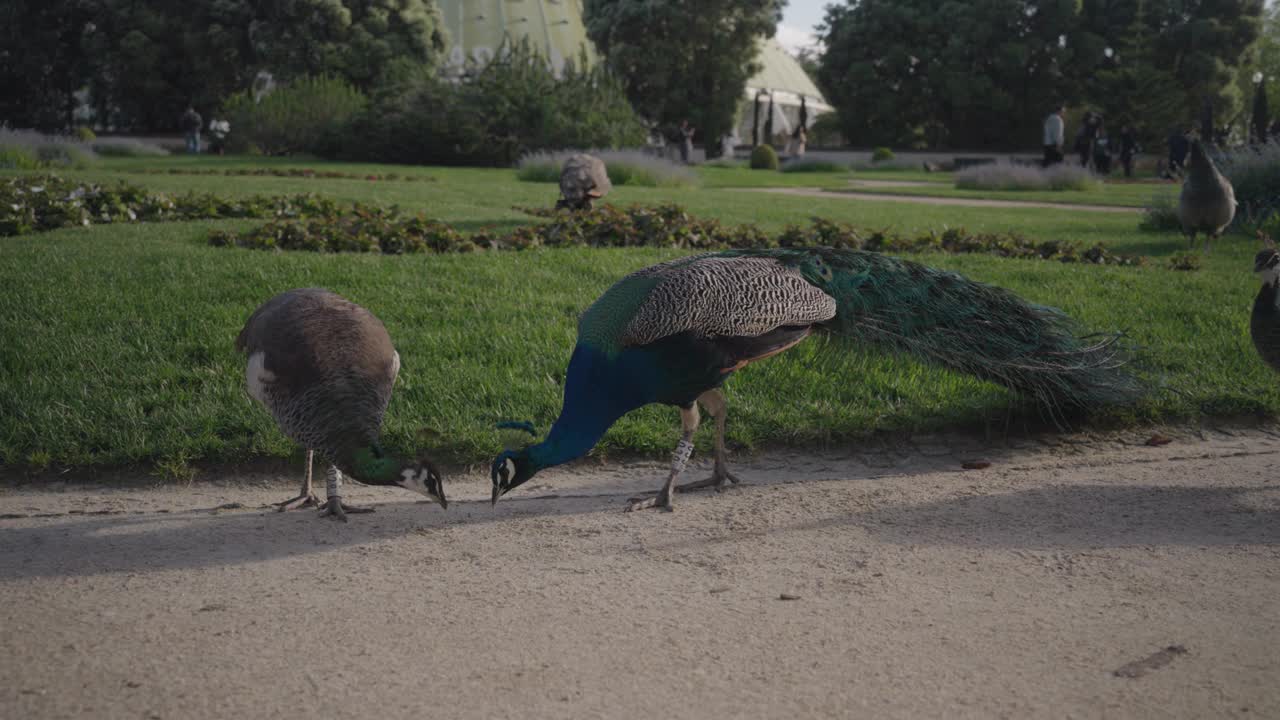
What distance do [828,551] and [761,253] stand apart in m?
1.53

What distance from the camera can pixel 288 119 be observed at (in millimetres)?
32844

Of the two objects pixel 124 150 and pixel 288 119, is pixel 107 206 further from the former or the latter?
pixel 124 150

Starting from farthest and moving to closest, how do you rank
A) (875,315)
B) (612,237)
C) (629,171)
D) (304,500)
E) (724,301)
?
(629,171) → (612,237) → (875,315) → (304,500) → (724,301)

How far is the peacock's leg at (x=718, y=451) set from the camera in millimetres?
4938

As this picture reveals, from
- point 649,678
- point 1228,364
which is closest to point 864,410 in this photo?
point 1228,364

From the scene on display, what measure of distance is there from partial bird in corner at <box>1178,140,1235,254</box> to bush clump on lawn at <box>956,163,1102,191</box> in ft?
43.4

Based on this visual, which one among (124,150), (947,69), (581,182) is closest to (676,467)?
(581,182)

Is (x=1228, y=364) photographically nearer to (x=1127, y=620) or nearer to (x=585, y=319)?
(x=1127, y=620)

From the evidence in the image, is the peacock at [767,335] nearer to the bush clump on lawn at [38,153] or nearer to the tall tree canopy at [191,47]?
the bush clump on lawn at [38,153]

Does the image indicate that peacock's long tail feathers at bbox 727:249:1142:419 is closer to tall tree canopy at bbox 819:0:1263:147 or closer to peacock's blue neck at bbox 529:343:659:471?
peacock's blue neck at bbox 529:343:659:471

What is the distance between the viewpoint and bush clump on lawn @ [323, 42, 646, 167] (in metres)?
30.9

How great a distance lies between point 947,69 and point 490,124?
94.1 ft

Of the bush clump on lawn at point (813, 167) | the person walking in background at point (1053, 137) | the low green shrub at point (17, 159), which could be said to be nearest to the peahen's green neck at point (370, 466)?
the low green shrub at point (17, 159)

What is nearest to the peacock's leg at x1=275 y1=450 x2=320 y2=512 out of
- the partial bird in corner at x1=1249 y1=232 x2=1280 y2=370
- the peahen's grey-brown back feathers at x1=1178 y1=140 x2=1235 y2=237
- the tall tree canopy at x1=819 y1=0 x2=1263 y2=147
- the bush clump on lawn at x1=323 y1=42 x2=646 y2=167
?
the partial bird in corner at x1=1249 y1=232 x2=1280 y2=370
